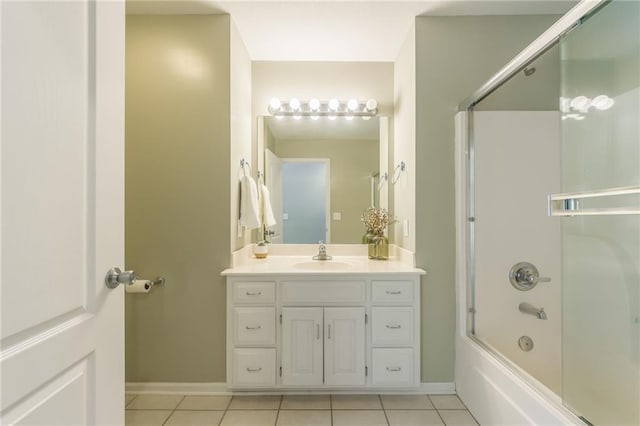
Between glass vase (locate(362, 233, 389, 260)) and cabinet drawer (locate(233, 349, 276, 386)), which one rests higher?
glass vase (locate(362, 233, 389, 260))

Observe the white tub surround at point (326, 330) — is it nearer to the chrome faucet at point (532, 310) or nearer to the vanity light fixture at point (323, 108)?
the chrome faucet at point (532, 310)

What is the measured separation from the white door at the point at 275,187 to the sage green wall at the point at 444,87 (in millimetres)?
1150

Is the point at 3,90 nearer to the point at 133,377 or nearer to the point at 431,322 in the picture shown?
the point at 133,377

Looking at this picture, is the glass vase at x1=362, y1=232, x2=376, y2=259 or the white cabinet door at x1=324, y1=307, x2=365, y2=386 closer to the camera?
the white cabinet door at x1=324, y1=307, x2=365, y2=386

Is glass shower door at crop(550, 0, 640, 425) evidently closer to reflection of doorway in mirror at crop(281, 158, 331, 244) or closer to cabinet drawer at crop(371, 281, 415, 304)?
cabinet drawer at crop(371, 281, 415, 304)

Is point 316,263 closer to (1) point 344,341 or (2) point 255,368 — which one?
(1) point 344,341

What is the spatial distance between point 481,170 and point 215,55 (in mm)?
1912

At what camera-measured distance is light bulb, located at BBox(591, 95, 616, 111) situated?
1.41 metres

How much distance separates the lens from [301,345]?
1907 millimetres

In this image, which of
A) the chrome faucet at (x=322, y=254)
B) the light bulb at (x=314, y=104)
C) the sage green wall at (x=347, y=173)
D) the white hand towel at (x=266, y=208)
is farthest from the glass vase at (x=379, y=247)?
the light bulb at (x=314, y=104)

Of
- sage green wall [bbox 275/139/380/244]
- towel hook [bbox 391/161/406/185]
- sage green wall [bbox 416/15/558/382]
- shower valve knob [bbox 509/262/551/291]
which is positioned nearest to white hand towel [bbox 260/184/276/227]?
sage green wall [bbox 275/139/380/244]

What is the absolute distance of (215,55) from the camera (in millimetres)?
2018

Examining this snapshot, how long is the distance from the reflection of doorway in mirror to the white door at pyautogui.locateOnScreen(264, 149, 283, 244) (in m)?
0.03

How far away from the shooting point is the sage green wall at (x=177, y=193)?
6.52ft
